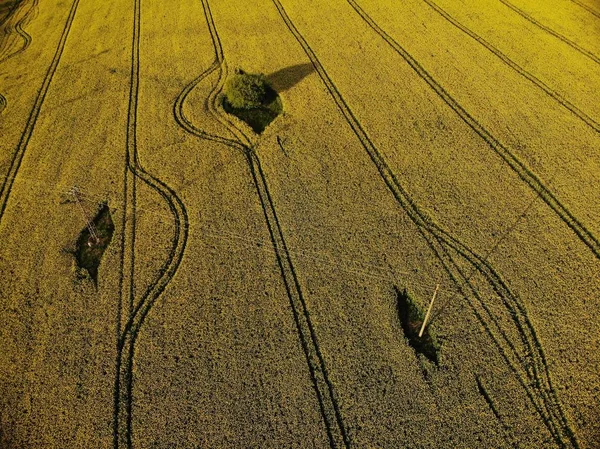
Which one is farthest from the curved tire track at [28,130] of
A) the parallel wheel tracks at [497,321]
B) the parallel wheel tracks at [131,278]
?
the parallel wheel tracks at [497,321]

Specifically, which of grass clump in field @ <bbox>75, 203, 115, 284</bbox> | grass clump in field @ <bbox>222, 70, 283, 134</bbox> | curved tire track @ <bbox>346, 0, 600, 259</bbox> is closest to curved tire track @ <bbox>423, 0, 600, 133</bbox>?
curved tire track @ <bbox>346, 0, 600, 259</bbox>

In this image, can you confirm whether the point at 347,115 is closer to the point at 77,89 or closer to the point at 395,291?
the point at 395,291

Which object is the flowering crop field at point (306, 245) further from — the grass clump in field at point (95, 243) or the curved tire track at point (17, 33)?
the curved tire track at point (17, 33)

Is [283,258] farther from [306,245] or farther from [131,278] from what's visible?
[131,278]

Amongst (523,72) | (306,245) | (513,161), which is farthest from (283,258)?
(523,72)

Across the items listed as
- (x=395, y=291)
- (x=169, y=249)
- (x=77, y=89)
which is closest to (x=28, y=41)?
(x=77, y=89)
